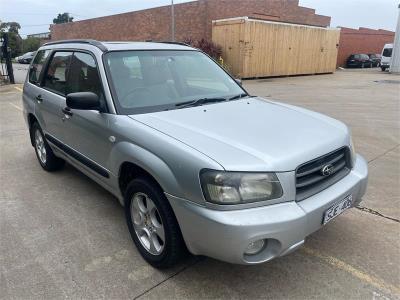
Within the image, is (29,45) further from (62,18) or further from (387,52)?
(387,52)

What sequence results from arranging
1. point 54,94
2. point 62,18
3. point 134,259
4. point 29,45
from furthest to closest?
1. point 62,18
2. point 29,45
3. point 54,94
4. point 134,259

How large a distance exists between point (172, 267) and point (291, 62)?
77.1ft

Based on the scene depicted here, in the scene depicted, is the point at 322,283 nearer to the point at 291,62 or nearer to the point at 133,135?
the point at 133,135

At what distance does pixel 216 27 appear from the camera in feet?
71.8

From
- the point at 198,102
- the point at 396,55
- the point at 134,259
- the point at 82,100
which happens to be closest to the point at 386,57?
the point at 396,55

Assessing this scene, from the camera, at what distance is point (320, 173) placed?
260 cm

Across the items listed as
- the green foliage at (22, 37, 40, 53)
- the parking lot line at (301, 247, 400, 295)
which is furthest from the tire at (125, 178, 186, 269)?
the green foliage at (22, 37, 40, 53)

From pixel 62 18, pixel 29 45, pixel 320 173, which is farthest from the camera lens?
pixel 62 18

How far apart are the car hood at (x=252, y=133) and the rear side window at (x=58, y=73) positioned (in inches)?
62.2

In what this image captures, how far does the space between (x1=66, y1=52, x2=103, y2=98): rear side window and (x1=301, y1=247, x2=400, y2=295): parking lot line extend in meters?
2.34

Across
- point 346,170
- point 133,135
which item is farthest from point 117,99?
Result: point 346,170

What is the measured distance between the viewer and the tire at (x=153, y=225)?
2578 millimetres

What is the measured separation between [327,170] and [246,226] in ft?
2.76

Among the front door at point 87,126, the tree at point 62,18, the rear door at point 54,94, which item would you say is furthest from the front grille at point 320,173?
the tree at point 62,18
